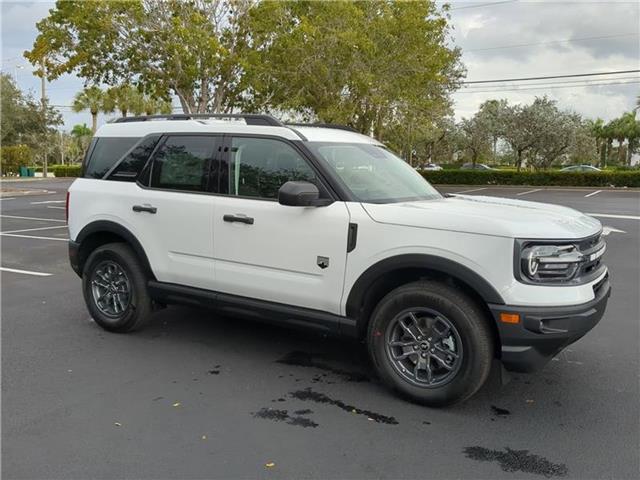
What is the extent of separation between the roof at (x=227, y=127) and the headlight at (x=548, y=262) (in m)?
1.85

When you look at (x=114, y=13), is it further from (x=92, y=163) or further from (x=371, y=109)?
(x=92, y=163)

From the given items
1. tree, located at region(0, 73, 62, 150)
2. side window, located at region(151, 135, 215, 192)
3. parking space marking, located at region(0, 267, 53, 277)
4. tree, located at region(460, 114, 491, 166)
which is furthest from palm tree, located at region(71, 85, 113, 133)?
side window, located at region(151, 135, 215, 192)

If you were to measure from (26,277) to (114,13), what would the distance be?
41.4 ft

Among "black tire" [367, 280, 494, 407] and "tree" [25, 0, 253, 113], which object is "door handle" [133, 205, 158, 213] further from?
"tree" [25, 0, 253, 113]

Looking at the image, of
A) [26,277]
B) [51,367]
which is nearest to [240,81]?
[26,277]

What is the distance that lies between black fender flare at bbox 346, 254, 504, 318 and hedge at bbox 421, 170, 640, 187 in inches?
1224

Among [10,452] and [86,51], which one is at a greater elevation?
[86,51]

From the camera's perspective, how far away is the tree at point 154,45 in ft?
57.0

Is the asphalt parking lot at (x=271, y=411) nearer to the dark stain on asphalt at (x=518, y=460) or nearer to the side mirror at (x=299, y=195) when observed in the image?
the dark stain on asphalt at (x=518, y=460)

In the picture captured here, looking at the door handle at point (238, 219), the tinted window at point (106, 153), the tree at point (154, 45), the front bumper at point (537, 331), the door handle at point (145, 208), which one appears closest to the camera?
the front bumper at point (537, 331)

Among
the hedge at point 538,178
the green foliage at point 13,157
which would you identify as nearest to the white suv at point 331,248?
the hedge at point 538,178

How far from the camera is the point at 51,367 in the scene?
436 cm

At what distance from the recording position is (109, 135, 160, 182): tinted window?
5012 millimetres

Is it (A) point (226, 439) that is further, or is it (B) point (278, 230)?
(B) point (278, 230)
